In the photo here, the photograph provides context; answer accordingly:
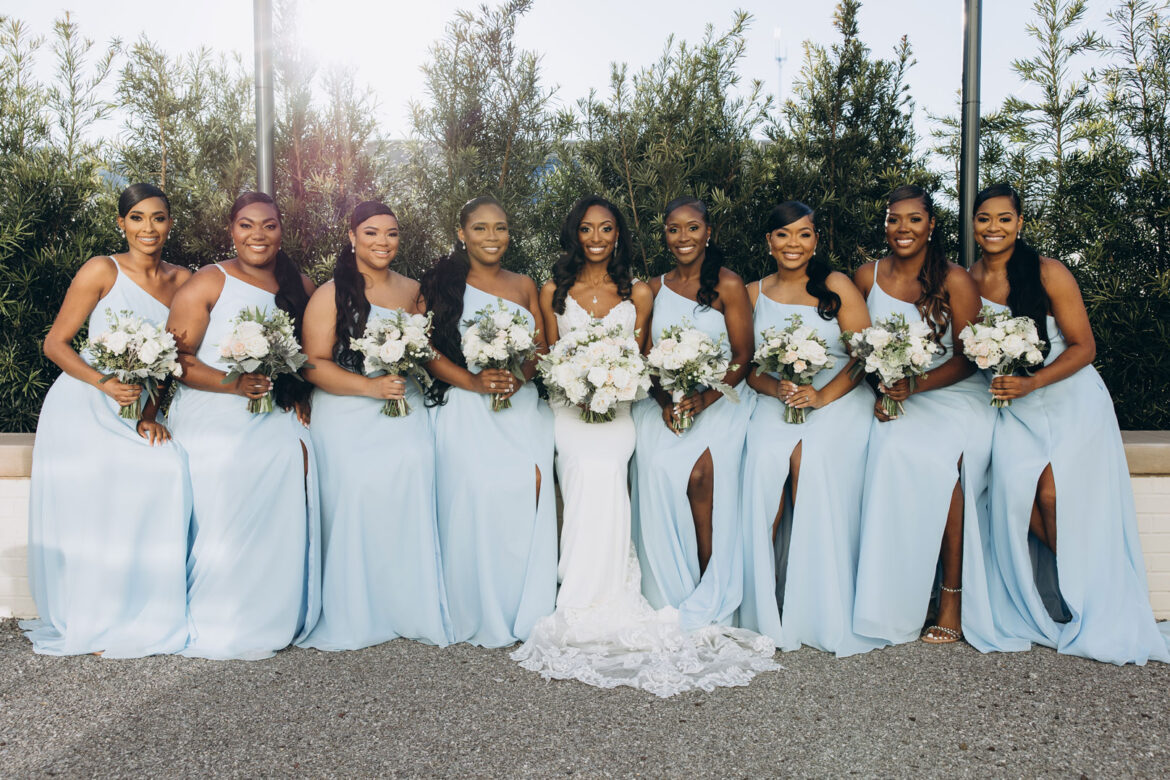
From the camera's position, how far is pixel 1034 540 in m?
4.96

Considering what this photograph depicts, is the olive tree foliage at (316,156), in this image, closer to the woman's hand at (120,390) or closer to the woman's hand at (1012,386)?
the woman's hand at (120,390)

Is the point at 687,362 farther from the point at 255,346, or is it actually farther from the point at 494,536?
the point at 255,346

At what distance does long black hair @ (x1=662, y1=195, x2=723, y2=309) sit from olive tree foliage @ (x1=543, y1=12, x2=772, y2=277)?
1.30m

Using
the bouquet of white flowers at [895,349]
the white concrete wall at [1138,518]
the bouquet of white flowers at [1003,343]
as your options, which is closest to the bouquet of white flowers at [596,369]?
the bouquet of white flowers at [895,349]

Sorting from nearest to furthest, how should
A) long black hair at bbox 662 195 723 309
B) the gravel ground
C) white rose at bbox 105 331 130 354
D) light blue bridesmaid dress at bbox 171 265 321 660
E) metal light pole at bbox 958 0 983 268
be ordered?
the gravel ground, white rose at bbox 105 331 130 354, light blue bridesmaid dress at bbox 171 265 321 660, long black hair at bbox 662 195 723 309, metal light pole at bbox 958 0 983 268

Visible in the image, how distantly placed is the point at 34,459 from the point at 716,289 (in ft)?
13.6

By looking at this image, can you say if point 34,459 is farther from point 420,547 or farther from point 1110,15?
point 1110,15

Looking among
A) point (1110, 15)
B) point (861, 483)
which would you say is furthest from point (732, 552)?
point (1110, 15)

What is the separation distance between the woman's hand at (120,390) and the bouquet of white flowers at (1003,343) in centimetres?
453

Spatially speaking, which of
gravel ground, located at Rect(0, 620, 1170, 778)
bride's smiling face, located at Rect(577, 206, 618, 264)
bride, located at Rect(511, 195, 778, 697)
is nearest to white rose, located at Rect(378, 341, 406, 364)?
bride, located at Rect(511, 195, 778, 697)

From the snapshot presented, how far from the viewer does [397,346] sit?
15.3 ft

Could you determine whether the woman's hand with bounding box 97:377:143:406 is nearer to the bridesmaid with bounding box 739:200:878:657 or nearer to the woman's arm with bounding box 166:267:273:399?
the woman's arm with bounding box 166:267:273:399

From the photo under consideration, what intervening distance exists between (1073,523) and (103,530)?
5321 mm

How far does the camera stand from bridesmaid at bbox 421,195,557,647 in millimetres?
4820
